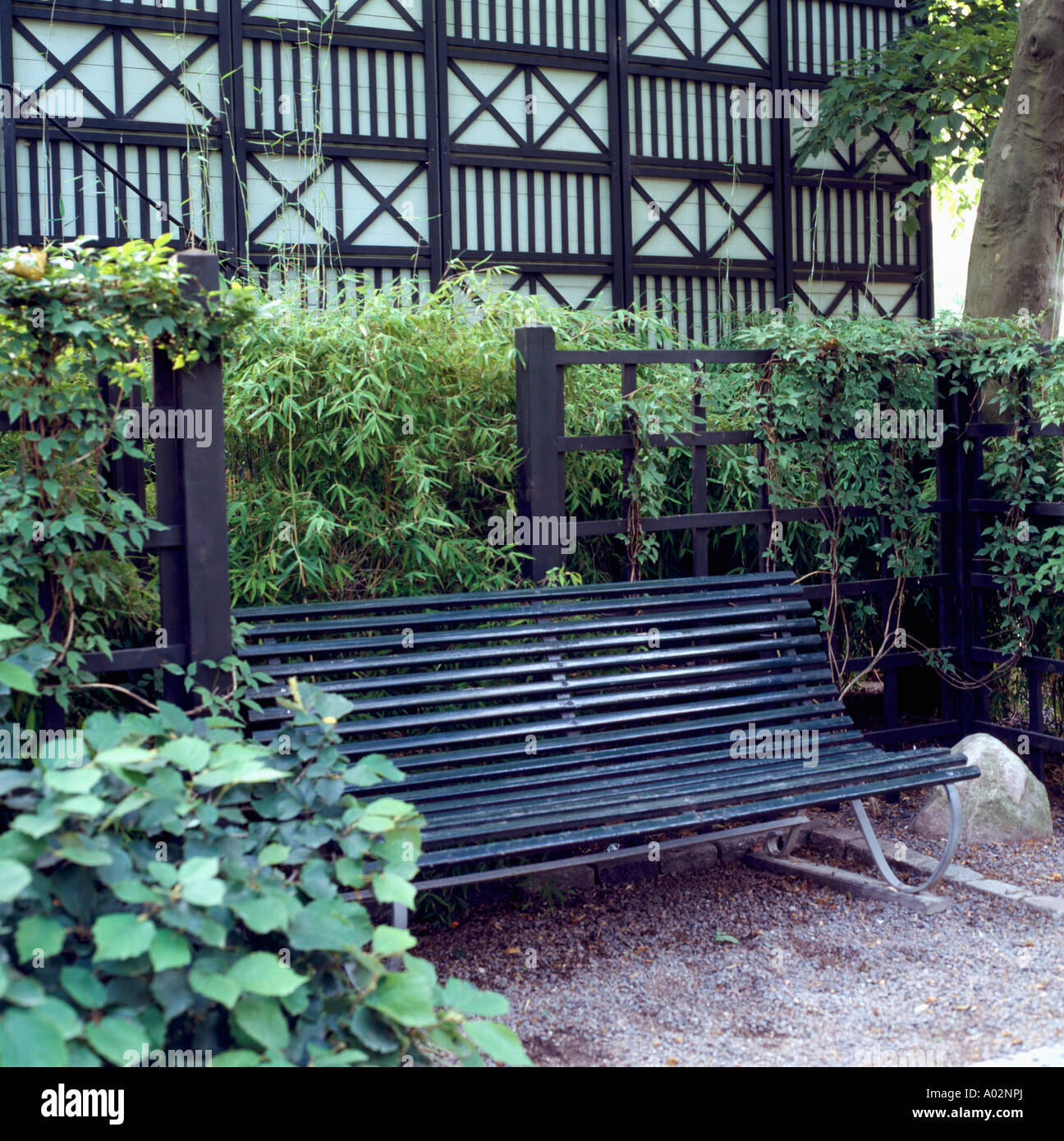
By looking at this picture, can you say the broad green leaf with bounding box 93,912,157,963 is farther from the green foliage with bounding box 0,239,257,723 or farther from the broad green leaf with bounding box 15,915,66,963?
the green foliage with bounding box 0,239,257,723

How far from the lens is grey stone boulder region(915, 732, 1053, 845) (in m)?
4.45

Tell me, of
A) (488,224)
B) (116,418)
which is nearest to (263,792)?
(116,418)

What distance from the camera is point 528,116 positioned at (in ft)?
35.3

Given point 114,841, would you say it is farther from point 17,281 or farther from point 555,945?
point 555,945

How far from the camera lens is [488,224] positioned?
1059 centimetres

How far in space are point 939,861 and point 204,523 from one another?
102 inches

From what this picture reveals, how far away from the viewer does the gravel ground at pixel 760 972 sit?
2.79 meters

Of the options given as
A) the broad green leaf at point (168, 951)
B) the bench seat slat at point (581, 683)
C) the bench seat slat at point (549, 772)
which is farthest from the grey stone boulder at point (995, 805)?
the broad green leaf at point (168, 951)

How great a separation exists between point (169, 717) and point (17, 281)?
3.74ft

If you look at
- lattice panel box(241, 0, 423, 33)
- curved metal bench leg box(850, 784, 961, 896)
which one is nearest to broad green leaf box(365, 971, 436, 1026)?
curved metal bench leg box(850, 784, 961, 896)

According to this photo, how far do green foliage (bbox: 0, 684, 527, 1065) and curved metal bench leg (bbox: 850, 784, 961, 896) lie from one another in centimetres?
202

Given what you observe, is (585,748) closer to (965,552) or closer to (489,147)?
(965,552)

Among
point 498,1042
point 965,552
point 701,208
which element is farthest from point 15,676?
point 701,208
